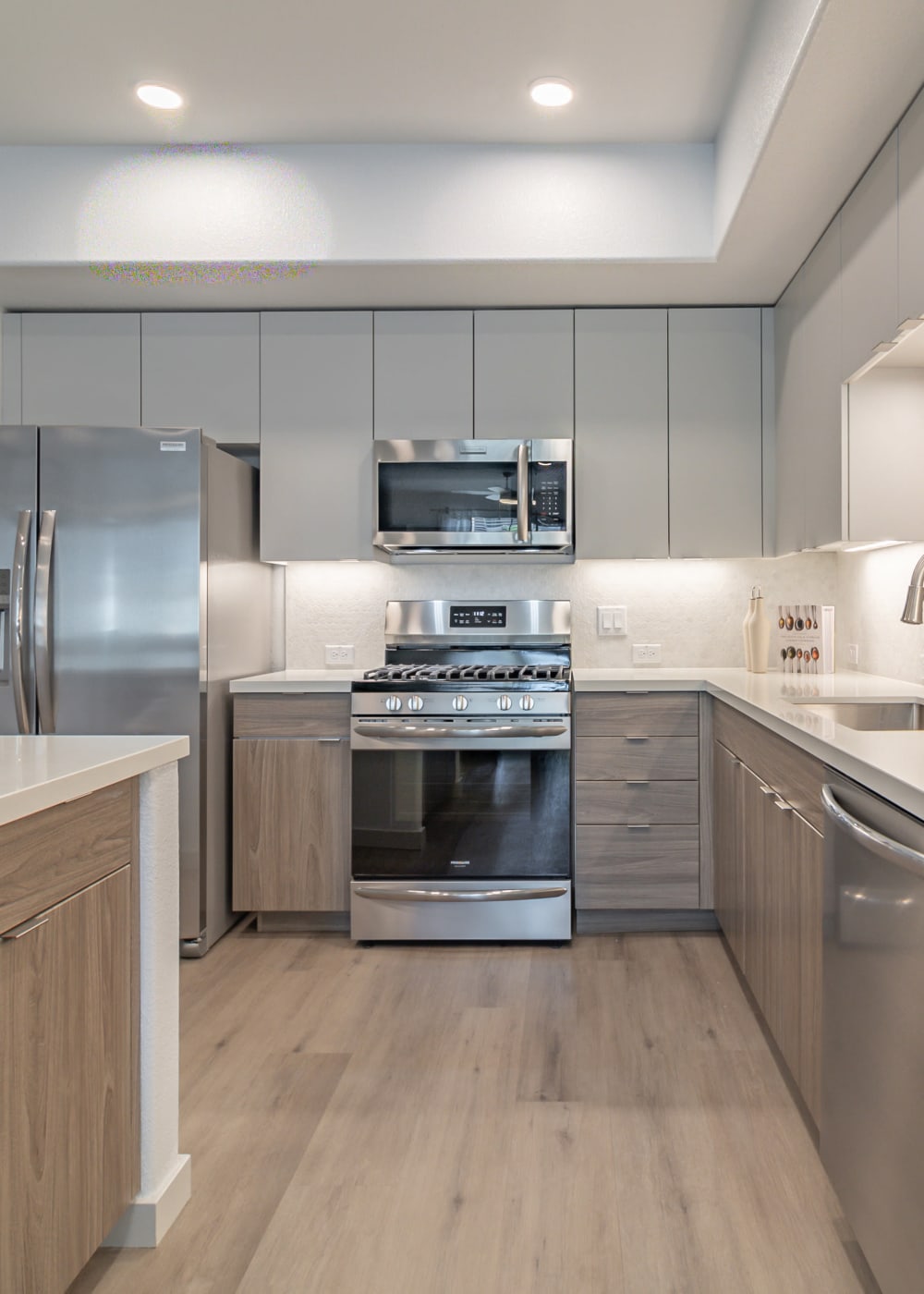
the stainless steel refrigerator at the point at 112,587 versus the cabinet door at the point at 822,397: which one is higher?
the cabinet door at the point at 822,397

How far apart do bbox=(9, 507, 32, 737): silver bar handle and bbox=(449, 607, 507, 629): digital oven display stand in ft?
5.18

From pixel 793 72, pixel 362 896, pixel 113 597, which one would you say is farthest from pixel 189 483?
pixel 793 72

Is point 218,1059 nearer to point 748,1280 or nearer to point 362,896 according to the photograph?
point 362,896

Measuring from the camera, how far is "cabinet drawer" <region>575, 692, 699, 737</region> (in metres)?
3.21

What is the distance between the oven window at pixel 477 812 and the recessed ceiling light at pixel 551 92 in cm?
204

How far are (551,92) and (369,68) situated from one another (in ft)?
1.77

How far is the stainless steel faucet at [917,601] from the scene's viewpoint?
1974 millimetres

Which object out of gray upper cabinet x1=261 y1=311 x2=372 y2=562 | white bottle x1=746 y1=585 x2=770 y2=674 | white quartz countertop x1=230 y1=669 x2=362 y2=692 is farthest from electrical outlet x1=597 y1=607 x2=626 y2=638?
white quartz countertop x1=230 y1=669 x2=362 y2=692

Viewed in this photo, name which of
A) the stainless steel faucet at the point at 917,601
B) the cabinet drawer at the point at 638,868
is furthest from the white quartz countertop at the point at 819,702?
the cabinet drawer at the point at 638,868

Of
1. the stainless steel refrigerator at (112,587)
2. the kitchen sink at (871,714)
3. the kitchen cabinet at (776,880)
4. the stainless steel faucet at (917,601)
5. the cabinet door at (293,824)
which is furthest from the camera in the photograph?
the cabinet door at (293,824)

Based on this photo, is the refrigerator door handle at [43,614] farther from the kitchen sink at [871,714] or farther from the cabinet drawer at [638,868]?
the kitchen sink at [871,714]

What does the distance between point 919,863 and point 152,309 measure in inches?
132

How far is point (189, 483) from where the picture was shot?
3004 millimetres

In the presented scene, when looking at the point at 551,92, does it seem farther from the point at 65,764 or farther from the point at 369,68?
the point at 65,764
